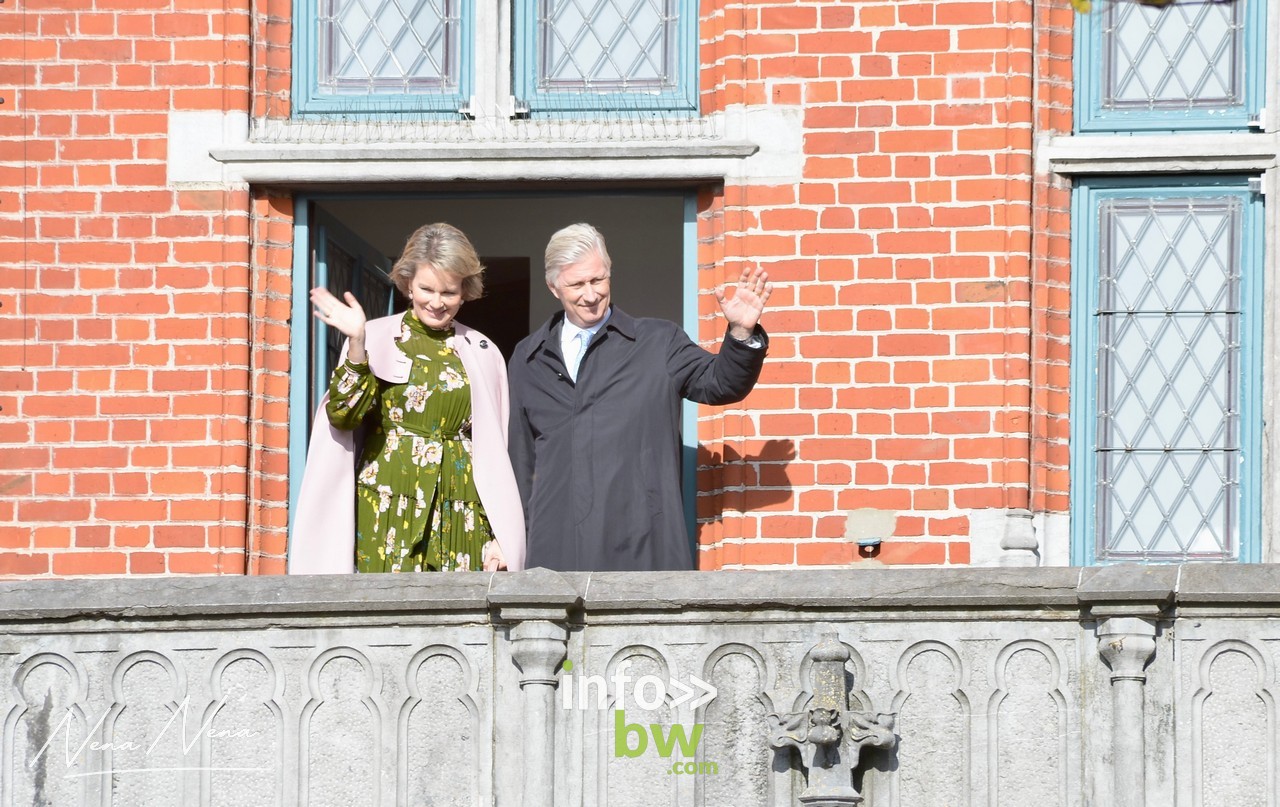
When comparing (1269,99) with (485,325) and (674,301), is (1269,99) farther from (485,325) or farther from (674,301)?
(485,325)

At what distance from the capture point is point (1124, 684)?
23.2 ft

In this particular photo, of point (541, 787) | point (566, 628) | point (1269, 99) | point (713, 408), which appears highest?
point (1269, 99)

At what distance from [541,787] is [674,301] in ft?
19.3

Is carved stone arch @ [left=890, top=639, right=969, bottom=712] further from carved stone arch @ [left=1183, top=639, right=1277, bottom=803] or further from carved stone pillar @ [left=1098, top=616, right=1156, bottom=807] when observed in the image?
carved stone arch @ [left=1183, top=639, right=1277, bottom=803]

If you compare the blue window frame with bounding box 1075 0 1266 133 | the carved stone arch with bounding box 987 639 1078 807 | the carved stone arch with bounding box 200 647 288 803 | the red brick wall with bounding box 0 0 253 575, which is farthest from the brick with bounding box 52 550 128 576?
the blue window frame with bounding box 1075 0 1266 133

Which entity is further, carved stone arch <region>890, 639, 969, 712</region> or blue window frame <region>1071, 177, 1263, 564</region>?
blue window frame <region>1071, 177, 1263, 564</region>

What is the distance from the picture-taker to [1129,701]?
23.2 ft

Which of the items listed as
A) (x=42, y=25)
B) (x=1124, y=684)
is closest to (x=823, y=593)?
(x=1124, y=684)

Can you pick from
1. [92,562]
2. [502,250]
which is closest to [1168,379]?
[92,562]

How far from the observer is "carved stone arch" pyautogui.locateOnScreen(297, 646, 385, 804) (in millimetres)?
7305

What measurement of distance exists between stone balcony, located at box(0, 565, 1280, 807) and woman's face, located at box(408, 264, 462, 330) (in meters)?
1.26

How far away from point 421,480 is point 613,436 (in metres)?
0.64

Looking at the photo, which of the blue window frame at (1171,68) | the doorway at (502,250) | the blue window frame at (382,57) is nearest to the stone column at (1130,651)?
the doorway at (502,250)

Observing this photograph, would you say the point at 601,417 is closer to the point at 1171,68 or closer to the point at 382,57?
the point at 382,57
